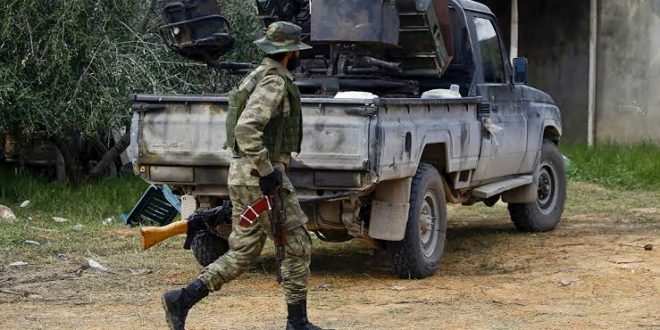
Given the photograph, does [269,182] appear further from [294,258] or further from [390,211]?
[390,211]

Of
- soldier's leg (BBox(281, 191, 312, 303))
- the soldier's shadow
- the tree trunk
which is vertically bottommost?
the soldier's shadow

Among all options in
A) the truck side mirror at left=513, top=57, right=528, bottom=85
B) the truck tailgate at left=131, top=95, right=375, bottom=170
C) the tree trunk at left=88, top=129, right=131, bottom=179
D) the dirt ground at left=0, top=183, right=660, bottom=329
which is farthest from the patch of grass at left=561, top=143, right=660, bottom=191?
the truck tailgate at left=131, top=95, right=375, bottom=170

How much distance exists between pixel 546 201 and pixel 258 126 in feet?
18.8

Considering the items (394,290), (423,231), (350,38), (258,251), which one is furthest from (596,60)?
(258,251)

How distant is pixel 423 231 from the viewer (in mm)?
9039

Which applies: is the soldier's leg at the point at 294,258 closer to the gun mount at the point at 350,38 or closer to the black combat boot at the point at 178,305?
the black combat boot at the point at 178,305

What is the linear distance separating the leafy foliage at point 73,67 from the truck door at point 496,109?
11.4ft

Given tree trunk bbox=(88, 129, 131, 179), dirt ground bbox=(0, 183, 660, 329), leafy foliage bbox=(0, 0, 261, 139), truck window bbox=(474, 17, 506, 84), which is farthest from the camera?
tree trunk bbox=(88, 129, 131, 179)

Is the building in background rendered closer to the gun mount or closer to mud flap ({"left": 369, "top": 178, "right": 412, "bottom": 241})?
the gun mount

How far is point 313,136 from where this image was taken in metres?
8.01

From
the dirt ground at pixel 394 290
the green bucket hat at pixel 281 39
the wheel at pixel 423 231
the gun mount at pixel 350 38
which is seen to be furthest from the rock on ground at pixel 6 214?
the green bucket hat at pixel 281 39

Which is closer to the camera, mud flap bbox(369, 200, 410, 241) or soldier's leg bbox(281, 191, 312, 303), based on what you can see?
soldier's leg bbox(281, 191, 312, 303)

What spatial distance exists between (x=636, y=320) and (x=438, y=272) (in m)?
2.21

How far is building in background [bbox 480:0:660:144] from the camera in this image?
1708cm
